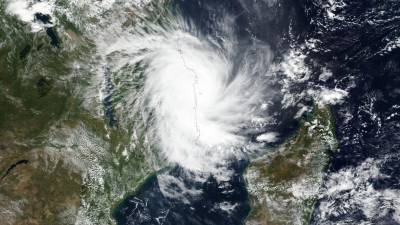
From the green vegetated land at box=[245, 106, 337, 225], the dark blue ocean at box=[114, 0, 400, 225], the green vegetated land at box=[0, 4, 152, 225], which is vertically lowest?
the green vegetated land at box=[0, 4, 152, 225]

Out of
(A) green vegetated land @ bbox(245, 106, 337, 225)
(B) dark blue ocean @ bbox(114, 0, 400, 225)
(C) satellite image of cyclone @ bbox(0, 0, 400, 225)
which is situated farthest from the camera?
(A) green vegetated land @ bbox(245, 106, 337, 225)

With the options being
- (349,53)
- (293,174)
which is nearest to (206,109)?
Answer: (293,174)

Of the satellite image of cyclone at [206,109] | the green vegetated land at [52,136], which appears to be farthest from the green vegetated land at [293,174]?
the green vegetated land at [52,136]

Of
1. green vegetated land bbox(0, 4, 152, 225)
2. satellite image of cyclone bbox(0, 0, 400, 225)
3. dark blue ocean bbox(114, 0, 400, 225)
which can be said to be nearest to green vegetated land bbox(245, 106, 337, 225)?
satellite image of cyclone bbox(0, 0, 400, 225)

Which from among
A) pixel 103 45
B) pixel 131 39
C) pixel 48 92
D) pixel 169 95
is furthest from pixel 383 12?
pixel 48 92

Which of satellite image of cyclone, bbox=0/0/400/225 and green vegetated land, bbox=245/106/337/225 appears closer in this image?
satellite image of cyclone, bbox=0/0/400/225

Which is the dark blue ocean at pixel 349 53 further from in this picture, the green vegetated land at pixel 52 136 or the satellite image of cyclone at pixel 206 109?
the green vegetated land at pixel 52 136

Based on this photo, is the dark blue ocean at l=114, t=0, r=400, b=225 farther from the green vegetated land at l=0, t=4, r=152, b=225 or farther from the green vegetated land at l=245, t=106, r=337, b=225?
the green vegetated land at l=0, t=4, r=152, b=225
